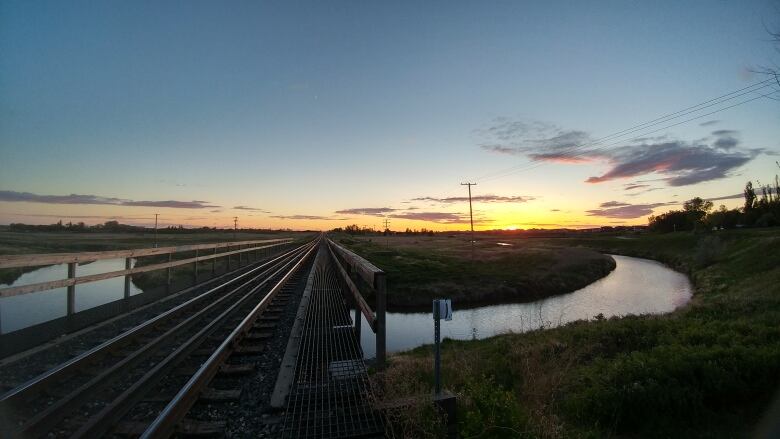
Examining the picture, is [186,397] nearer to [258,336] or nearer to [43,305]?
[258,336]

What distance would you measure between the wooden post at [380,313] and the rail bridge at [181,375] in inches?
0.6

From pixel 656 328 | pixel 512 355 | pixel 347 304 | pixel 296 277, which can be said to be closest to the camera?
pixel 512 355

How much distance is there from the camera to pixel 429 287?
30406mm

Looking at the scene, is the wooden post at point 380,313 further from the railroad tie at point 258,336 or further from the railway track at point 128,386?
the railroad tie at point 258,336

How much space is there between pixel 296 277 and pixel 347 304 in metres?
7.85

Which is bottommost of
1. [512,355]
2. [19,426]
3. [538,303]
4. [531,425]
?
[538,303]

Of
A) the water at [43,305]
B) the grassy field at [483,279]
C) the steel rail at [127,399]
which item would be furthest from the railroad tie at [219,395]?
the grassy field at [483,279]

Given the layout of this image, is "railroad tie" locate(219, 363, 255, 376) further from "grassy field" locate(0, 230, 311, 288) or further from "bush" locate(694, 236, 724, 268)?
"bush" locate(694, 236, 724, 268)

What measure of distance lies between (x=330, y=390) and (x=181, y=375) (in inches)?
88.2

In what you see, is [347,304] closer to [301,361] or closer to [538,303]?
[301,361]

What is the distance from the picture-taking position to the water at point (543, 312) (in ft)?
63.3

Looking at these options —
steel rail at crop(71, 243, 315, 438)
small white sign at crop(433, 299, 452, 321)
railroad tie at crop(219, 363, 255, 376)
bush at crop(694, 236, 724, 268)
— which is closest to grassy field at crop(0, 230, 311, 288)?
steel rail at crop(71, 243, 315, 438)

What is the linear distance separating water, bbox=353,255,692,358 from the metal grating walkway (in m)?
5.97

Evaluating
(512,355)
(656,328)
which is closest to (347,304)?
(512,355)
